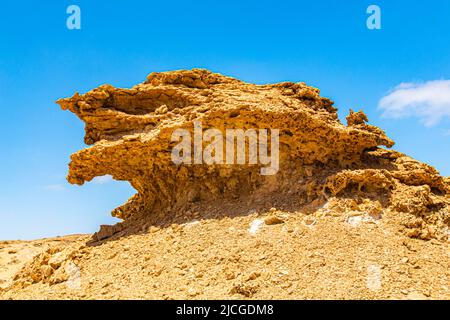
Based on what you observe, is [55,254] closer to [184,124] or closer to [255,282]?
[184,124]

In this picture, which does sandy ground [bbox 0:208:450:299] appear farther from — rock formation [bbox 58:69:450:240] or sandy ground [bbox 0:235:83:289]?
sandy ground [bbox 0:235:83:289]

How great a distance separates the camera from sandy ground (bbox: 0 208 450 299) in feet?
28.1

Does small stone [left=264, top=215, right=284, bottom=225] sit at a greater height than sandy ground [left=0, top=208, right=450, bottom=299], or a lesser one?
greater

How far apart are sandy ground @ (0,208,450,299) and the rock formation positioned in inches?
39.2

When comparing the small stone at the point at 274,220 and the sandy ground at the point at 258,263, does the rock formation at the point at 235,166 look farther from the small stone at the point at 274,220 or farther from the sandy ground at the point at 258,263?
the sandy ground at the point at 258,263

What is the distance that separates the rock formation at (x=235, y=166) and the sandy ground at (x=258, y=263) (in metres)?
1.00

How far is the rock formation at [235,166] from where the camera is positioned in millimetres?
11938

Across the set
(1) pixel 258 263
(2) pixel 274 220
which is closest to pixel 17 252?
(2) pixel 274 220

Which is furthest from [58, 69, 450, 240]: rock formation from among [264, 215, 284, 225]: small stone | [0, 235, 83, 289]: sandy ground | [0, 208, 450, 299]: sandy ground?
[0, 235, 83, 289]: sandy ground

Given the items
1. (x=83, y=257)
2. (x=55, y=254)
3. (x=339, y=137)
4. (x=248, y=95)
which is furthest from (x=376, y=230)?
(x=55, y=254)

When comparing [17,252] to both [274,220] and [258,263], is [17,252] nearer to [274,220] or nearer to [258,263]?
[274,220]

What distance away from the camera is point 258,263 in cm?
967

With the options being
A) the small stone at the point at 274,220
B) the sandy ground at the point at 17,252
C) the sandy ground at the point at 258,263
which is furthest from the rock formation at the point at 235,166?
the sandy ground at the point at 17,252

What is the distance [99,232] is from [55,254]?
1432 millimetres
